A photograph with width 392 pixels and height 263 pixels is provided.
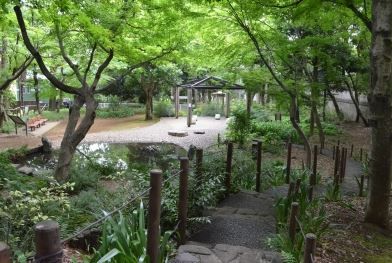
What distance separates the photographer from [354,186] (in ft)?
25.4

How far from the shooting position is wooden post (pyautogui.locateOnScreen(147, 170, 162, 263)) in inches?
109

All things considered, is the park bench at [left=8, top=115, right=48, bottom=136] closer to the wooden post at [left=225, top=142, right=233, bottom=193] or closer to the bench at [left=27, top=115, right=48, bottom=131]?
the bench at [left=27, top=115, right=48, bottom=131]

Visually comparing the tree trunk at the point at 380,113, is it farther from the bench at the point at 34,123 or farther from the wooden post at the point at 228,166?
the bench at the point at 34,123

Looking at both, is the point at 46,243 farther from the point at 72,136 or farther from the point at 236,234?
the point at 72,136

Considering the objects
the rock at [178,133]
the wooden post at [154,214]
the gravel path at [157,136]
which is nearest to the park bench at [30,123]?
the gravel path at [157,136]

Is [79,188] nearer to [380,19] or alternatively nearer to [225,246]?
[225,246]

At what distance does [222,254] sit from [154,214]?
4.08 feet

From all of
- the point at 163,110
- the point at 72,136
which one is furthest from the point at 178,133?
the point at 72,136

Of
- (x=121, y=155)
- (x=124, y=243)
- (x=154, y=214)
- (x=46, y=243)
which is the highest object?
(x=46, y=243)

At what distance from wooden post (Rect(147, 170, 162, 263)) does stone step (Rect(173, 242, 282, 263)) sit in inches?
24.3

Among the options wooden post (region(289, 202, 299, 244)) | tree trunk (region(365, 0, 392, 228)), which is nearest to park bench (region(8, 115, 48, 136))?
tree trunk (region(365, 0, 392, 228))

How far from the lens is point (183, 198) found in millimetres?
3803

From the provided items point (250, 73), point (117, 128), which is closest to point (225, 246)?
point (250, 73)

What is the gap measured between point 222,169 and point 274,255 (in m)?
2.39
